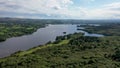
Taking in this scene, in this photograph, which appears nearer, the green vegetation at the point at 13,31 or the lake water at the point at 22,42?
the lake water at the point at 22,42

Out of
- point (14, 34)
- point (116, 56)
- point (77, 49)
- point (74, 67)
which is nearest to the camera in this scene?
point (74, 67)

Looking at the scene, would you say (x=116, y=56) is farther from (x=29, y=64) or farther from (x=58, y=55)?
(x=29, y=64)

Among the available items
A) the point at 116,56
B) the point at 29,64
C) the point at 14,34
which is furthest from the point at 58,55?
the point at 14,34

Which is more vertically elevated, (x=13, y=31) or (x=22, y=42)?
(x=13, y=31)

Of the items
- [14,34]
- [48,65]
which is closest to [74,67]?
[48,65]

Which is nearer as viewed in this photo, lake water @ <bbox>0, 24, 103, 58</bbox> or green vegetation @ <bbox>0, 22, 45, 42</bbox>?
lake water @ <bbox>0, 24, 103, 58</bbox>

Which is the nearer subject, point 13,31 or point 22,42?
point 22,42

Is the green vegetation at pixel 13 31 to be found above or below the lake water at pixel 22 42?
above

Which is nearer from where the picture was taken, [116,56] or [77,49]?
[116,56]

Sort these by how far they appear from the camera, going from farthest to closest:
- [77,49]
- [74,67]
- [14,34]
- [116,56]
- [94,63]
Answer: [14,34] < [77,49] < [116,56] < [94,63] < [74,67]

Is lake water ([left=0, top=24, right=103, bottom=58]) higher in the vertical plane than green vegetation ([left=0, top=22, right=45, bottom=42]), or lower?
lower
